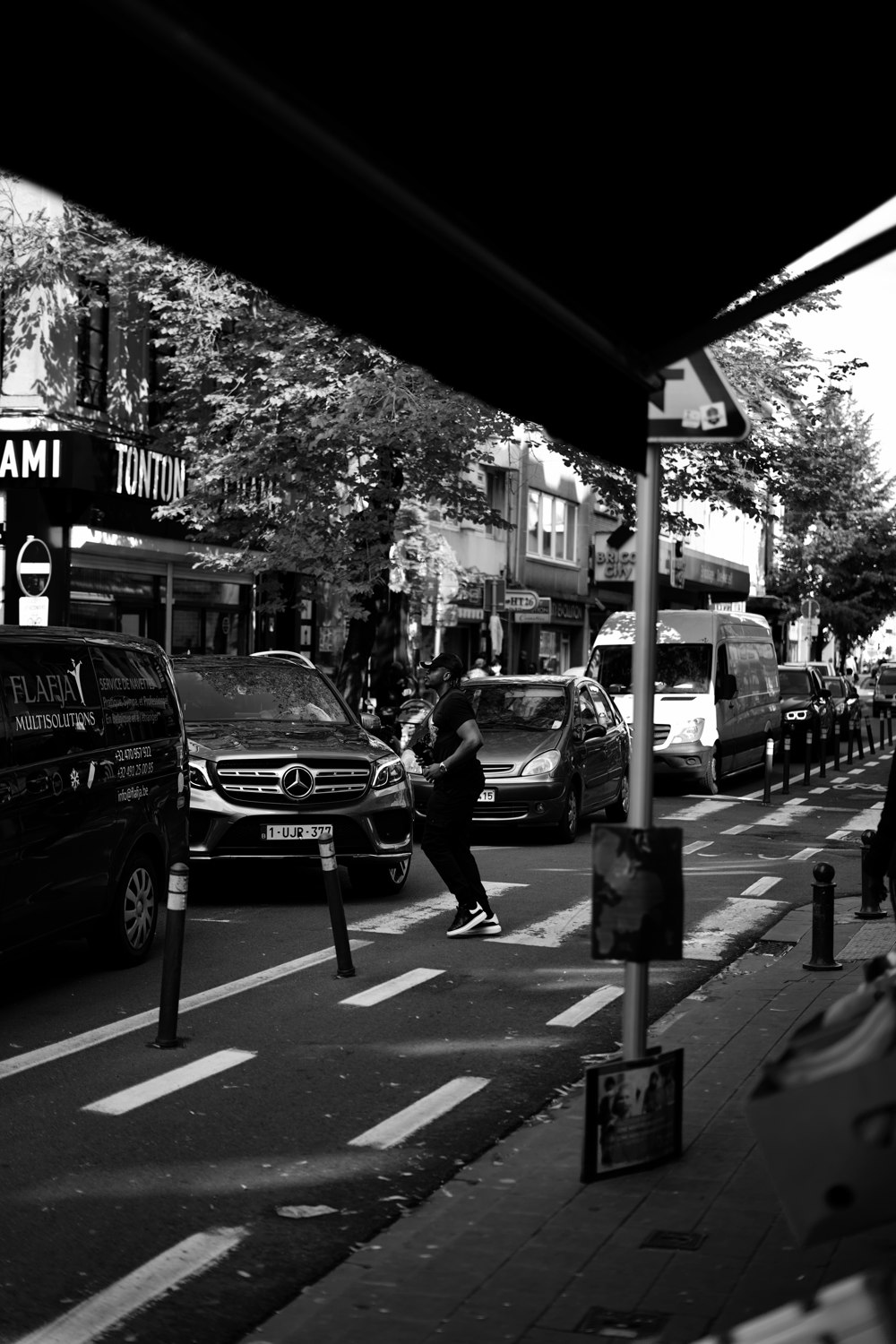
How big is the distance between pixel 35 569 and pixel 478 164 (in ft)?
73.0

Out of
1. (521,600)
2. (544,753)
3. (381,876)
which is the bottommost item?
(381,876)

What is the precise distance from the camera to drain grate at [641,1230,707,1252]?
485 cm

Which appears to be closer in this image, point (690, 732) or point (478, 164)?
point (478, 164)

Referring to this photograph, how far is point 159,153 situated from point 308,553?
65.9 ft

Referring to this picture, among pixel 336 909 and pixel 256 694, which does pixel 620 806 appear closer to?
pixel 256 694

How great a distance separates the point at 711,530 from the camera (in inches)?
2662

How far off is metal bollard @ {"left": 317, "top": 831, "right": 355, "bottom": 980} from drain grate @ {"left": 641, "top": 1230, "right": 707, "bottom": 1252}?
418cm

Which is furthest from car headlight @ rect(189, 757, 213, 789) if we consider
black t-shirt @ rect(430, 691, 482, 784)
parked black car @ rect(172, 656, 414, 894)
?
black t-shirt @ rect(430, 691, 482, 784)

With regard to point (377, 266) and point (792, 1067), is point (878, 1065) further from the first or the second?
point (377, 266)

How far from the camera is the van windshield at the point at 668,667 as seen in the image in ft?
78.1

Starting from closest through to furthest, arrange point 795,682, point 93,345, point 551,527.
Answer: point 93,345
point 795,682
point 551,527

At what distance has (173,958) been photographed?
301 inches

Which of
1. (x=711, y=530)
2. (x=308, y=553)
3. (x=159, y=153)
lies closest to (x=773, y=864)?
(x=308, y=553)

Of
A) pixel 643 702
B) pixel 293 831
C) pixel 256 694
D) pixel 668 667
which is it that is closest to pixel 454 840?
pixel 293 831
